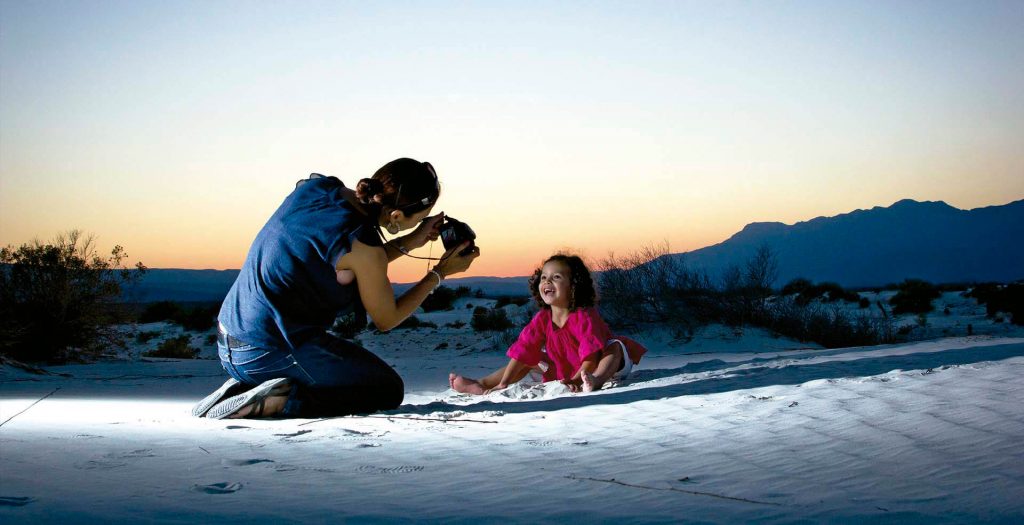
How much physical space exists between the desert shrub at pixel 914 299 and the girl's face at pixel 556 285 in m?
14.4

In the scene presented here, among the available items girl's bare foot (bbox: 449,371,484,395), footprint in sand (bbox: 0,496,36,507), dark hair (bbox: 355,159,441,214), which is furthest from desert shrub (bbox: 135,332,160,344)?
footprint in sand (bbox: 0,496,36,507)

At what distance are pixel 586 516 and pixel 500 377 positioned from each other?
161 inches

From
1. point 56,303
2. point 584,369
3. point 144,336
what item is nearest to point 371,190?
point 584,369

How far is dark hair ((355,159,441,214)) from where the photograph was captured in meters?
4.47

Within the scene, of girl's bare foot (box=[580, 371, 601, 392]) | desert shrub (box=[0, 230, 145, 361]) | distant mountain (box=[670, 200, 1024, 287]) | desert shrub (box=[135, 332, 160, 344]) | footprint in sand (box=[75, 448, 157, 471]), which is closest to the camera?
footprint in sand (box=[75, 448, 157, 471])

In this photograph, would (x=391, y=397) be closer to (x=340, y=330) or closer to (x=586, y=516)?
(x=586, y=516)

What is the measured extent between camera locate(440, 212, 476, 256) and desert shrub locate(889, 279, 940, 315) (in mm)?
15835

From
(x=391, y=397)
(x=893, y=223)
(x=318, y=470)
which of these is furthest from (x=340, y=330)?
(x=893, y=223)

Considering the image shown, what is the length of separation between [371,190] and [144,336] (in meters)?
15.6

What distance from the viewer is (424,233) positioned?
4852 millimetres

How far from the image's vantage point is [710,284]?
1367 centimetres

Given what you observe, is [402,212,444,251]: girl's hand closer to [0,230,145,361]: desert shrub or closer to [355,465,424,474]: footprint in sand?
[355,465,424,474]: footprint in sand

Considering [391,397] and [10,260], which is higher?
[10,260]

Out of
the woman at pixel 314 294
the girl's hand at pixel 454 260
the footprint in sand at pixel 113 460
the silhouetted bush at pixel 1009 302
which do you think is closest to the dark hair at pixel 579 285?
the girl's hand at pixel 454 260
